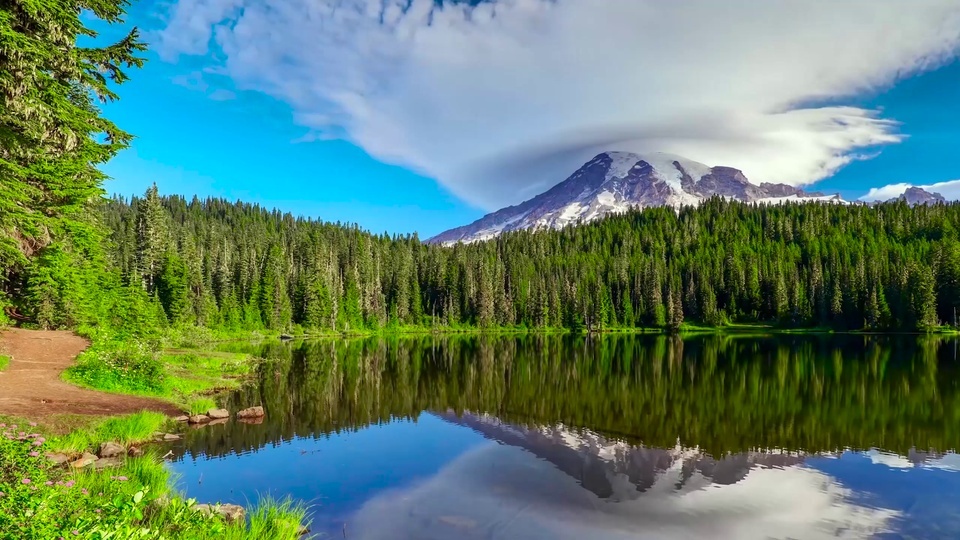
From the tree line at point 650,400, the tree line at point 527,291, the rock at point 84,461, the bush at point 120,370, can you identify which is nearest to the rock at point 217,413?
the tree line at point 650,400

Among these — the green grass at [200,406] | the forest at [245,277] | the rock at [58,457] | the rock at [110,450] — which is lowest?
the green grass at [200,406]

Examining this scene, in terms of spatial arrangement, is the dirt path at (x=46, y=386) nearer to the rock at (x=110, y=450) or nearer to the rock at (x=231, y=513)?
the rock at (x=110, y=450)

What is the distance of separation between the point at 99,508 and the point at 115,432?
50.7ft

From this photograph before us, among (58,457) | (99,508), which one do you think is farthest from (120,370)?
(99,508)

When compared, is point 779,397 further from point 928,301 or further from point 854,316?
point 854,316

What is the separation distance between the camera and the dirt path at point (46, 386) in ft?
75.4

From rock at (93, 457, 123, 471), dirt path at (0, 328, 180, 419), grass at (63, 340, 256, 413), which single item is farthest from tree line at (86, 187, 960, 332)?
rock at (93, 457, 123, 471)

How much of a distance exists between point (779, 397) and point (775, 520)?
26.2 m

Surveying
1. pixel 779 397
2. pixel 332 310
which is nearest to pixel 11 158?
pixel 779 397

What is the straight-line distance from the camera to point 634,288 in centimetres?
19662

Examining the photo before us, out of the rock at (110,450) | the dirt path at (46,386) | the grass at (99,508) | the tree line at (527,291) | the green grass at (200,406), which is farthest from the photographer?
the tree line at (527,291)

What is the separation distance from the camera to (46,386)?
26922 millimetres

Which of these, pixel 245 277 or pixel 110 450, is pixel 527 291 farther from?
pixel 110 450

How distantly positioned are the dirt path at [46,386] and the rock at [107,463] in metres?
5.25
